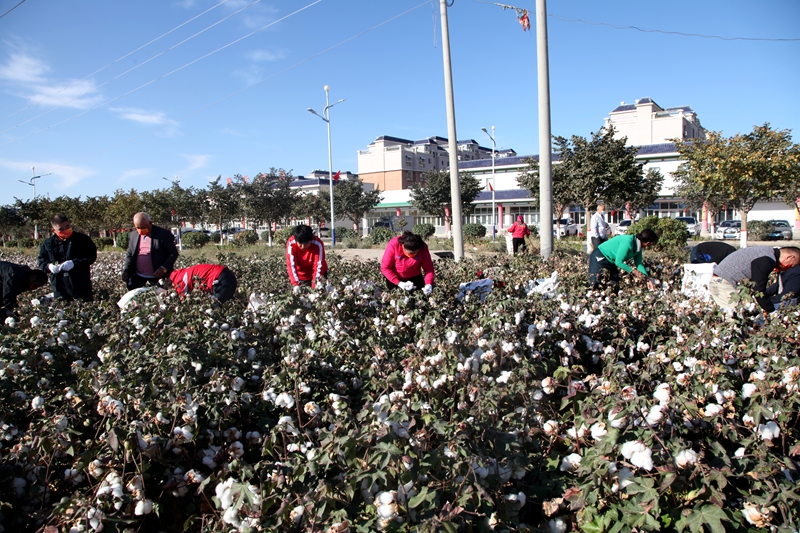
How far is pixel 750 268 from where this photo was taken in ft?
16.1

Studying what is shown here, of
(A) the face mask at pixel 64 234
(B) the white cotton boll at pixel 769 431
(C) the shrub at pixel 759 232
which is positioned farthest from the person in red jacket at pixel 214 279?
(C) the shrub at pixel 759 232

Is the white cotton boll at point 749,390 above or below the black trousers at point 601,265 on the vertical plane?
below

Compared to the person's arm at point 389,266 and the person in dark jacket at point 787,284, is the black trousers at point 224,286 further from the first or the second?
the person in dark jacket at point 787,284

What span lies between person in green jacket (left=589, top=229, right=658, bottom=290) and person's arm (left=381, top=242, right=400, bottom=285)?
7.44 feet

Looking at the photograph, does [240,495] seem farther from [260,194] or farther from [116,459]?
[260,194]

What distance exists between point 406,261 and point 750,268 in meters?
3.31

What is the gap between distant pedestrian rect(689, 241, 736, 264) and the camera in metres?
6.70

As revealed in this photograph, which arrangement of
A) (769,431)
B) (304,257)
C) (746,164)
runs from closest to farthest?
(769,431)
(304,257)
(746,164)

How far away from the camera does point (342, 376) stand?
2893 mm

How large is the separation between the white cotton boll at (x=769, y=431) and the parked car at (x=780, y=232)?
34.6m

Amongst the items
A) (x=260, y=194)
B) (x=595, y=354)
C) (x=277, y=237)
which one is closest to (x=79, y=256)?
(x=595, y=354)

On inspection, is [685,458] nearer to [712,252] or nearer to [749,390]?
[749,390]

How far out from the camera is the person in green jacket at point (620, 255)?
19.5ft

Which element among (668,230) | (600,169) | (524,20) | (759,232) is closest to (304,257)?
(524,20)
